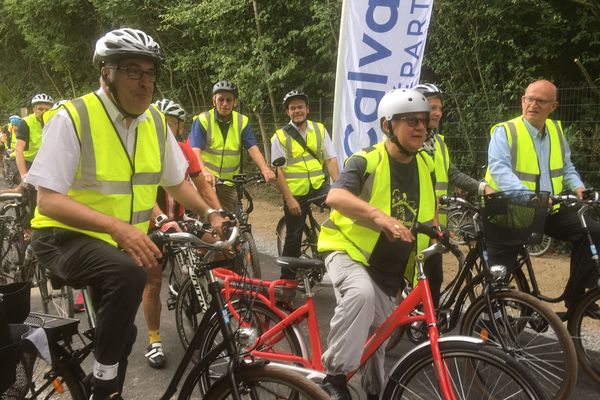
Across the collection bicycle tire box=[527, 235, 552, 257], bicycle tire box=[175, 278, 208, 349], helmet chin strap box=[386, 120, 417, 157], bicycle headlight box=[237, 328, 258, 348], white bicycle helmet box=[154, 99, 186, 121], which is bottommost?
bicycle tire box=[527, 235, 552, 257]

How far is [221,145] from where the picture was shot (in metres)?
6.58

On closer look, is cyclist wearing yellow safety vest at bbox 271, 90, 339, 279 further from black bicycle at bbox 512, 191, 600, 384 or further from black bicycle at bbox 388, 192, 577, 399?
black bicycle at bbox 512, 191, 600, 384

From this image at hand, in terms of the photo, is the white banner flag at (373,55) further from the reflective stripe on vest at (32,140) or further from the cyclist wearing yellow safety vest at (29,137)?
the reflective stripe on vest at (32,140)

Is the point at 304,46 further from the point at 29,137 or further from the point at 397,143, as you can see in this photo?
the point at 397,143

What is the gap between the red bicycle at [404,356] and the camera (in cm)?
257

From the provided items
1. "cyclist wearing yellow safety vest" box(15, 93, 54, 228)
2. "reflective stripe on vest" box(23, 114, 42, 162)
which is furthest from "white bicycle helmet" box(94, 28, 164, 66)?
"reflective stripe on vest" box(23, 114, 42, 162)

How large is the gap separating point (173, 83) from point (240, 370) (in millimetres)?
15729

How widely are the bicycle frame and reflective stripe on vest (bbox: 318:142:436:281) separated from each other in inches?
12.0

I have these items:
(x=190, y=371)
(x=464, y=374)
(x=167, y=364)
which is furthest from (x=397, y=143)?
(x=167, y=364)

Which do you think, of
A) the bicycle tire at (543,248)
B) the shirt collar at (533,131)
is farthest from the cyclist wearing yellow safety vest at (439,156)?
the bicycle tire at (543,248)

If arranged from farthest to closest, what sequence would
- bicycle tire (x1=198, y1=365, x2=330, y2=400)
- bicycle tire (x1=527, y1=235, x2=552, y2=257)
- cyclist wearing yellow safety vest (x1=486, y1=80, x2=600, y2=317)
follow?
1. bicycle tire (x1=527, y1=235, x2=552, y2=257)
2. cyclist wearing yellow safety vest (x1=486, y1=80, x2=600, y2=317)
3. bicycle tire (x1=198, y1=365, x2=330, y2=400)

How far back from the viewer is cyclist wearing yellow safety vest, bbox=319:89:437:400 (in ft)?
9.62

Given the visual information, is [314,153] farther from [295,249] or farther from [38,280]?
[38,280]

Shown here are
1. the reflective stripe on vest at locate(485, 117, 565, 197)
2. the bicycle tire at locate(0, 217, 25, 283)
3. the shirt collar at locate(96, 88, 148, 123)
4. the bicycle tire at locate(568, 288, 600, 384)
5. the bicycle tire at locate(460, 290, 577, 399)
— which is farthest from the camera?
the bicycle tire at locate(0, 217, 25, 283)
